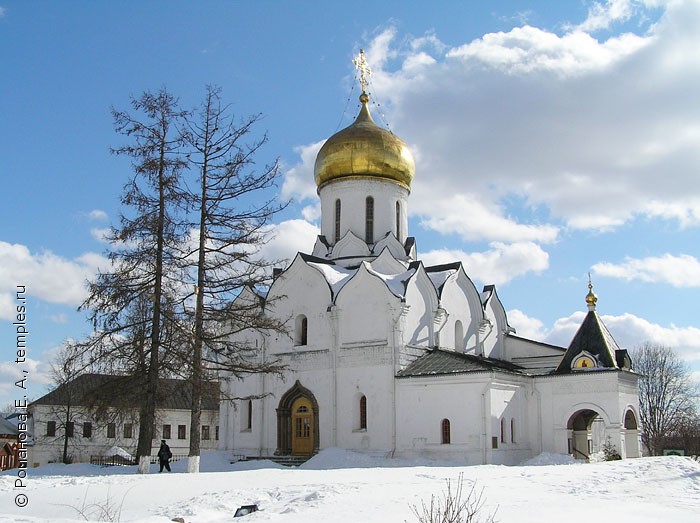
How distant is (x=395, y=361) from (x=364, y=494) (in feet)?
35.7

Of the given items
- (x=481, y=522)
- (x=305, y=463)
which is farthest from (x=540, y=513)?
(x=305, y=463)

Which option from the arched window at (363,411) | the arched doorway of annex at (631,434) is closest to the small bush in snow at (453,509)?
the arched window at (363,411)

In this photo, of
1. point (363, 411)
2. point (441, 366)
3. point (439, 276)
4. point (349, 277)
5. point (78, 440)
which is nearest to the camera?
point (441, 366)

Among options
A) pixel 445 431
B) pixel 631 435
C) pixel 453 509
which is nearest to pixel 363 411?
pixel 445 431

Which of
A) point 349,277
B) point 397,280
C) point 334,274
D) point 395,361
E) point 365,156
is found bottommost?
point 395,361

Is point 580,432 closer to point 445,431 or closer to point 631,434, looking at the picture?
point 631,434

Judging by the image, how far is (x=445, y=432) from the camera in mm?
22312

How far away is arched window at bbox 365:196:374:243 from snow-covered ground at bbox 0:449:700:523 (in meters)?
12.6

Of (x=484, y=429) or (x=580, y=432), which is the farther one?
(x=580, y=432)

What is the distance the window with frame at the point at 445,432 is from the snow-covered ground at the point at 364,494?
5.46m

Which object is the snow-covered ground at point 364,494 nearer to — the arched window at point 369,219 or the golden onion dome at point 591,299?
the golden onion dome at point 591,299

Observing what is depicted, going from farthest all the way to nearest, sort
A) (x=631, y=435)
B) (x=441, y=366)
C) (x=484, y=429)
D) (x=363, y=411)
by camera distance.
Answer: (x=363, y=411) → (x=441, y=366) → (x=631, y=435) → (x=484, y=429)

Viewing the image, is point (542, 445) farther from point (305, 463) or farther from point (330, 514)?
point (330, 514)

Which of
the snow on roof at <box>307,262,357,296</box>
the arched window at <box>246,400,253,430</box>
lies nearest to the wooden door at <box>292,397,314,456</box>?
the arched window at <box>246,400,253,430</box>
